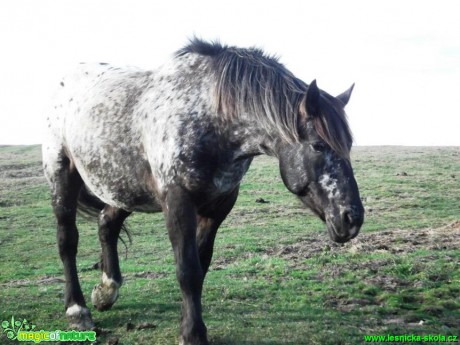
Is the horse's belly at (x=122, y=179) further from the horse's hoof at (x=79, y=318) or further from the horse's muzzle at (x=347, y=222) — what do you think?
the horse's muzzle at (x=347, y=222)

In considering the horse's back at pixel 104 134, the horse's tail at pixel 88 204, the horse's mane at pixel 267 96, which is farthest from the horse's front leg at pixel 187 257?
the horse's tail at pixel 88 204

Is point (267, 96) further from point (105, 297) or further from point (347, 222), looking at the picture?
point (105, 297)

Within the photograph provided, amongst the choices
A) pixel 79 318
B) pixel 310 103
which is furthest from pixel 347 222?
pixel 79 318

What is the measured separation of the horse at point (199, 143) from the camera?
429cm

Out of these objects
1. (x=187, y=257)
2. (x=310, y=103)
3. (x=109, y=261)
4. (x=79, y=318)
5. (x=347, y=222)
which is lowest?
(x=79, y=318)

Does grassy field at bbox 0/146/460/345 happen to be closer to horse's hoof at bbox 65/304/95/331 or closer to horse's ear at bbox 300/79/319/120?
horse's hoof at bbox 65/304/95/331

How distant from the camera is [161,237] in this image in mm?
14336

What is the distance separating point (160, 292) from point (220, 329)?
2.14 m

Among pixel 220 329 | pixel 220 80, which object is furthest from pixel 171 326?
pixel 220 80

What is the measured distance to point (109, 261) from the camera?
6.70 m

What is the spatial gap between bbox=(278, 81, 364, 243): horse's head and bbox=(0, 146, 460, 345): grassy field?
671 millimetres

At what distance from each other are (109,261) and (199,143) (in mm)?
2824

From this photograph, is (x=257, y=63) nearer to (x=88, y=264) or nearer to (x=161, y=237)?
(x=88, y=264)

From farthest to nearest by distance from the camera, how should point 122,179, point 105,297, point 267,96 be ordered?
1. point 105,297
2. point 122,179
3. point 267,96
